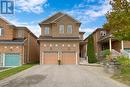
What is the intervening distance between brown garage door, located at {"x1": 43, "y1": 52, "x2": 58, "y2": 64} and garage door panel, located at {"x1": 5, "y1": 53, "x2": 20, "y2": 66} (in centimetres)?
447

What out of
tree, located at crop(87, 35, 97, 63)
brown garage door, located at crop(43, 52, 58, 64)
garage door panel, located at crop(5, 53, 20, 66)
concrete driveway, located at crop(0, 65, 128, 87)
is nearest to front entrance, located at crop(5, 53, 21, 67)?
garage door panel, located at crop(5, 53, 20, 66)

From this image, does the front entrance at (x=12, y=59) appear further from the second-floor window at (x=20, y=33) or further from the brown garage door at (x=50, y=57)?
the second-floor window at (x=20, y=33)

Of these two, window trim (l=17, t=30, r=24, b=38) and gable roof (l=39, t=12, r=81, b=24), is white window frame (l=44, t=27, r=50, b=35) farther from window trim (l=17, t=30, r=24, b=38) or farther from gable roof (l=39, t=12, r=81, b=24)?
window trim (l=17, t=30, r=24, b=38)

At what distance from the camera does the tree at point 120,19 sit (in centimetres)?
1784

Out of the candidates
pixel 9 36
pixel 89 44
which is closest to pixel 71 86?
pixel 89 44

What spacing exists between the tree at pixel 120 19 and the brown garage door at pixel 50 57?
23362 millimetres

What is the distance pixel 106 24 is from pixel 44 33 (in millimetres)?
26441

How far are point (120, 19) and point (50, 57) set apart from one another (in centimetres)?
2501

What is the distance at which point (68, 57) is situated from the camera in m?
42.3

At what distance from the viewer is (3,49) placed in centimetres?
4066

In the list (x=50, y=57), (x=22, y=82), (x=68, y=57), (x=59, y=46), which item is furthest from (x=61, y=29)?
(x=22, y=82)

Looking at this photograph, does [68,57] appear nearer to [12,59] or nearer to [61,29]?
[61,29]

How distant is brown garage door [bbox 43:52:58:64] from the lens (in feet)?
137

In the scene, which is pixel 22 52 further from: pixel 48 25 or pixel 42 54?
pixel 48 25
